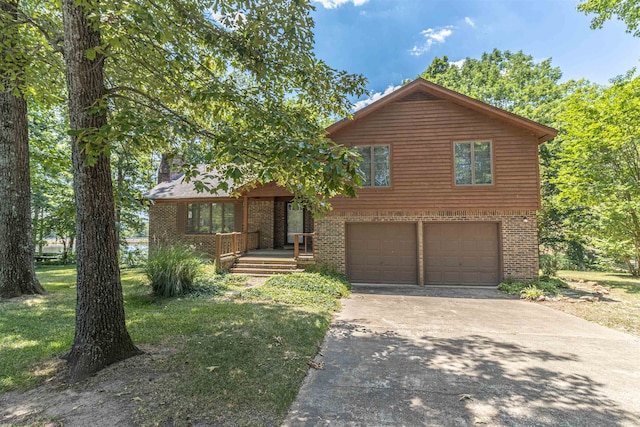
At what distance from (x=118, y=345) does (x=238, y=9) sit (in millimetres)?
5165

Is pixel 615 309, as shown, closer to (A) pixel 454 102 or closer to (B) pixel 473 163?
(B) pixel 473 163

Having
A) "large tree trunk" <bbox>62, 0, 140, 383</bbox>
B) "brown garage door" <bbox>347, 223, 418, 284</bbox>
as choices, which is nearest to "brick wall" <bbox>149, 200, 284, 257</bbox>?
"brown garage door" <bbox>347, 223, 418, 284</bbox>

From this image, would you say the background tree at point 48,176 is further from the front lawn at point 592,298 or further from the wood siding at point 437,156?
the front lawn at point 592,298

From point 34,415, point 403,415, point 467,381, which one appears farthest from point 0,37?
point 467,381

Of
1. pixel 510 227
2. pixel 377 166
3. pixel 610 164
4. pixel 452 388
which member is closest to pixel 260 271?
pixel 377 166

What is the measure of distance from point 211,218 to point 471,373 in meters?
13.2

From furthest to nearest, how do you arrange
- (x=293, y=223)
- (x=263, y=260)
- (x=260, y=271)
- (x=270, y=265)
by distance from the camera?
(x=293, y=223)
(x=263, y=260)
(x=270, y=265)
(x=260, y=271)

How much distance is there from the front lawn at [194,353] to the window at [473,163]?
6.34m

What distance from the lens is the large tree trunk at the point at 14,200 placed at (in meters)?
6.88

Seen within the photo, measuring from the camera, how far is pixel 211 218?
14.7 metres

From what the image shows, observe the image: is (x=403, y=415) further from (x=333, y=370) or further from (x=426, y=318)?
(x=426, y=318)

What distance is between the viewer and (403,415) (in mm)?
2932

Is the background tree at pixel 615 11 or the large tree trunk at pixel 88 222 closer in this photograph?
the large tree trunk at pixel 88 222

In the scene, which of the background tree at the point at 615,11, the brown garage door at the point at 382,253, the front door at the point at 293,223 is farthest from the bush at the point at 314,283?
the background tree at the point at 615,11
